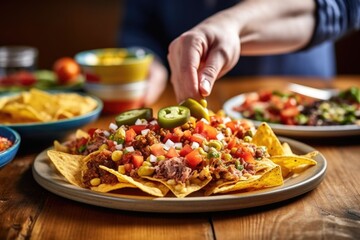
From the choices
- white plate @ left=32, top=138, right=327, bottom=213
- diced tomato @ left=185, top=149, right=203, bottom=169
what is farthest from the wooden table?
diced tomato @ left=185, top=149, right=203, bottom=169

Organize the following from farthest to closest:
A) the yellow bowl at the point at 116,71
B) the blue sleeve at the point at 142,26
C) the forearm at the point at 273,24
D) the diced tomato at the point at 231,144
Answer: the blue sleeve at the point at 142,26 → the yellow bowl at the point at 116,71 → the forearm at the point at 273,24 → the diced tomato at the point at 231,144

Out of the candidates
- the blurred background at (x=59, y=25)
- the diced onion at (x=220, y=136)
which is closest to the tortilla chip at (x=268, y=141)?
the diced onion at (x=220, y=136)

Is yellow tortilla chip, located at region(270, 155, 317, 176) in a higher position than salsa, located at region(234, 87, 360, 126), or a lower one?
higher

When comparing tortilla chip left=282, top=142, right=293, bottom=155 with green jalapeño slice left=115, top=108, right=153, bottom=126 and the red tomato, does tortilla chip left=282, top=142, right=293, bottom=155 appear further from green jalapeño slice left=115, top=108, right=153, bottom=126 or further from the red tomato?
the red tomato

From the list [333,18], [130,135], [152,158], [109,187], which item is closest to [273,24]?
[333,18]

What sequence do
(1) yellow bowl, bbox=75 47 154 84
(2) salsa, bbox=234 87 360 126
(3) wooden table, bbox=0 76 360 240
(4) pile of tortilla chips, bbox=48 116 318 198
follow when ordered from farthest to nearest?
(1) yellow bowl, bbox=75 47 154 84, (2) salsa, bbox=234 87 360 126, (4) pile of tortilla chips, bbox=48 116 318 198, (3) wooden table, bbox=0 76 360 240

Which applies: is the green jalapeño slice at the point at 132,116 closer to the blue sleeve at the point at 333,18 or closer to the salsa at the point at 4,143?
the salsa at the point at 4,143

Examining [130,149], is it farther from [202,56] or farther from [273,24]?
[273,24]
